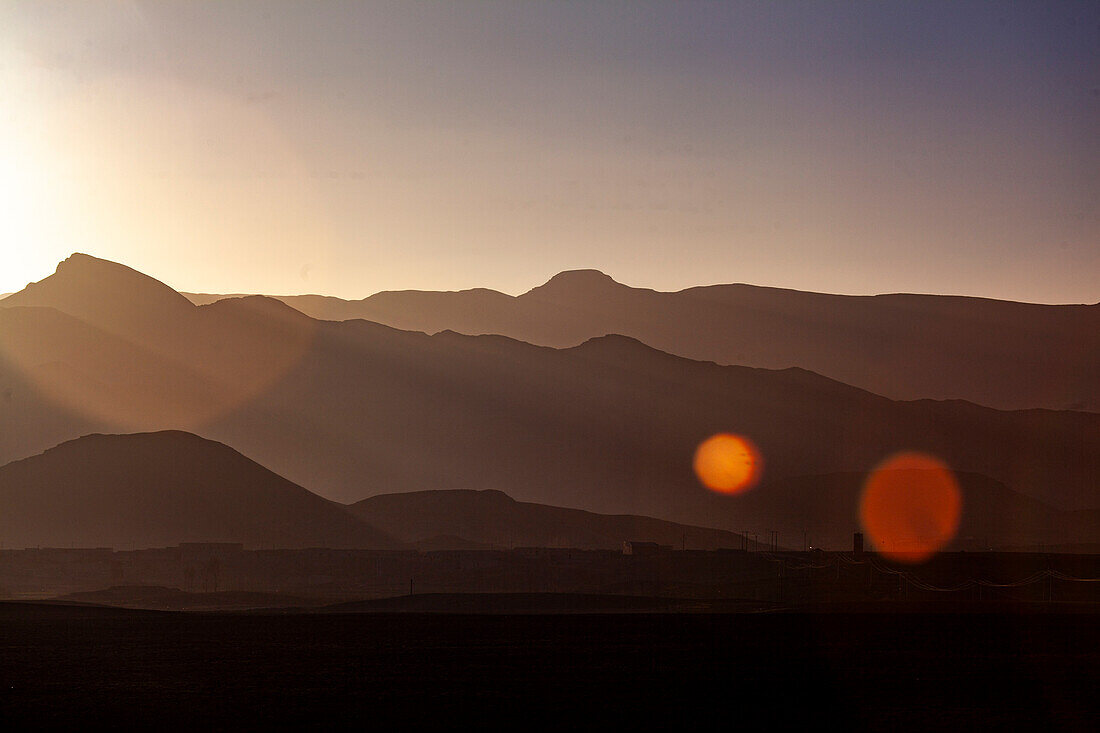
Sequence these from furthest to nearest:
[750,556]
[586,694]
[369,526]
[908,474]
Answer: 1. [908,474]
2. [369,526]
3. [750,556]
4. [586,694]

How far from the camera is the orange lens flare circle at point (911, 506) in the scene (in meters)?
168

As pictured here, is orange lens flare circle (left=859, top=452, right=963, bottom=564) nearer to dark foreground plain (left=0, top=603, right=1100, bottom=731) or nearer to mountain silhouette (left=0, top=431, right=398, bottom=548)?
mountain silhouette (left=0, top=431, right=398, bottom=548)

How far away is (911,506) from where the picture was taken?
18375cm

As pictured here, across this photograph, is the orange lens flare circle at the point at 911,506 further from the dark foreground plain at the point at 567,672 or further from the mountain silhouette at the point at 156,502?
the dark foreground plain at the point at 567,672

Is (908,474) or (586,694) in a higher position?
(908,474)

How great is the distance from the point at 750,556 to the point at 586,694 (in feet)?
230

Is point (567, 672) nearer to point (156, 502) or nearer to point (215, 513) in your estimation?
point (215, 513)

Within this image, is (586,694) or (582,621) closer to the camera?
(586,694)

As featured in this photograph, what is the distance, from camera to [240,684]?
120 ft

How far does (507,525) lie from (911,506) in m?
60.1

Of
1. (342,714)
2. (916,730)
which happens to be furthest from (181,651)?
(916,730)

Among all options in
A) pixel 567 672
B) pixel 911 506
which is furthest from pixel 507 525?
pixel 567 672

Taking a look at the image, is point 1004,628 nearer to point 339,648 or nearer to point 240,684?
point 339,648

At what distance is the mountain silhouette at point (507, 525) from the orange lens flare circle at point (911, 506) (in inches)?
817
